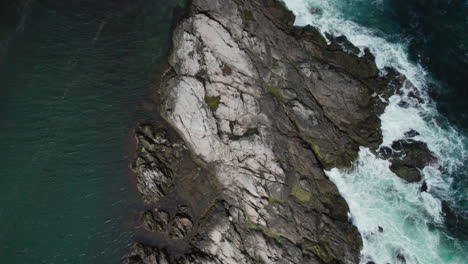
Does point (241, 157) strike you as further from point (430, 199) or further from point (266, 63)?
point (430, 199)

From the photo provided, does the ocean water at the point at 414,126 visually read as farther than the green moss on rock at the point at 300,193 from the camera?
Yes

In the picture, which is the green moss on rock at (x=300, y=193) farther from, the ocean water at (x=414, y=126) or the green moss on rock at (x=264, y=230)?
the green moss on rock at (x=264, y=230)

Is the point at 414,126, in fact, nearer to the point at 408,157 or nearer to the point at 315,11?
the point at 408,157

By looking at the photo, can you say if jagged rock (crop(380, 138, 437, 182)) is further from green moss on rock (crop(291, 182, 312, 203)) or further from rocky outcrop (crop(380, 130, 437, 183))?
green moss on rock (crop(291, 182, 312, 203))

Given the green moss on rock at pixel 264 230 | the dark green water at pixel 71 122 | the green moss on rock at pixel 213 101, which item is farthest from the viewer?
the green moss on rock at pixel 213 101

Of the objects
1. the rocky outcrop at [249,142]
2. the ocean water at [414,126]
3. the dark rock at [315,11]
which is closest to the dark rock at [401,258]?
the ocean water at [414,126]

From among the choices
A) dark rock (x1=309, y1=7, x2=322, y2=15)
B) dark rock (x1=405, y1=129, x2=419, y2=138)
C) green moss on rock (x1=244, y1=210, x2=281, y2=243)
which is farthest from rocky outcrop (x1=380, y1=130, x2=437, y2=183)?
dark rock (x1=309, y1=7, x2=322, y2=15)

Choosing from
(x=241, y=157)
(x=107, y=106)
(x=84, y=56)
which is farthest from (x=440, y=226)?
(x=84, y=56)

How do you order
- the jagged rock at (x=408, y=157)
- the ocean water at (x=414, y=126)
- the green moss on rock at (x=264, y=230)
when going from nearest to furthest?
the green moss on rock at (x=264, y=230) → the ocean water at (x=414, y=126) → the jagged rock at (x=408, y=157)
